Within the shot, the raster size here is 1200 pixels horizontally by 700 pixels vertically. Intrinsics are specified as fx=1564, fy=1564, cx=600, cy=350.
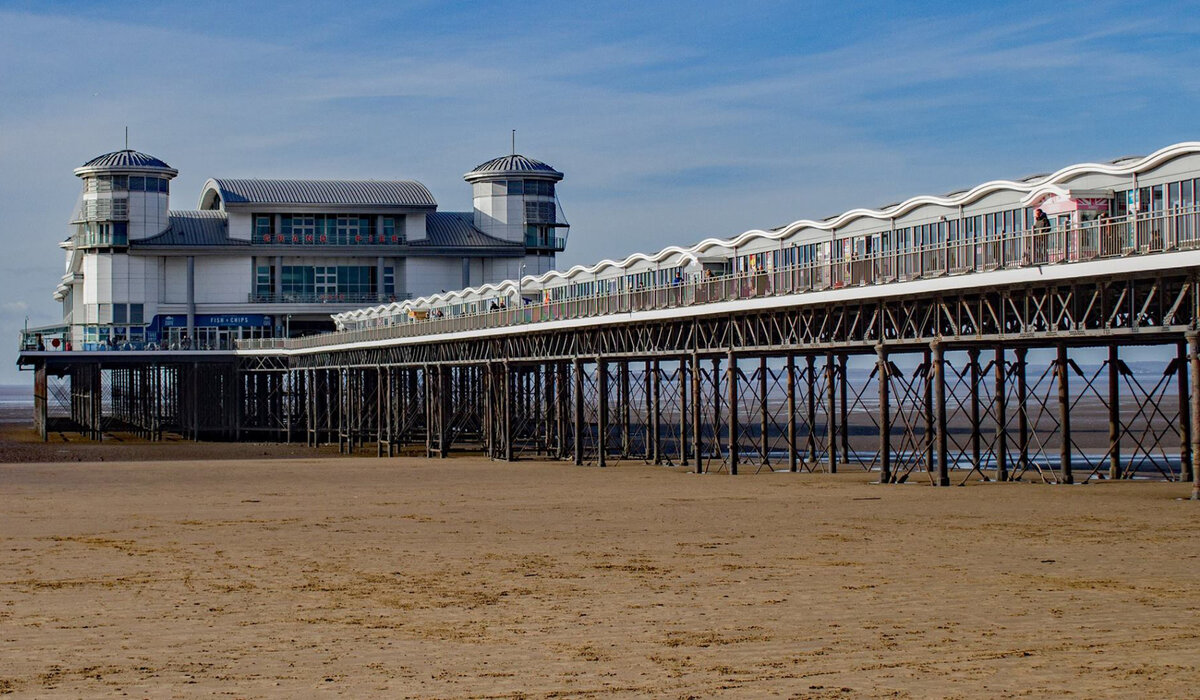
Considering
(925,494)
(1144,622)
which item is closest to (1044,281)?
(925,494)

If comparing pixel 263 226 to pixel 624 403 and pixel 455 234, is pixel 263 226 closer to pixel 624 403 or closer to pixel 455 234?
pixel 455 234

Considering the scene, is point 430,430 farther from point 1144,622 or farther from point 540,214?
point 1144,622

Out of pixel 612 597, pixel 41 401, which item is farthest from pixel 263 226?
pixel 612 597

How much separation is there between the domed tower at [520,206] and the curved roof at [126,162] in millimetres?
18287

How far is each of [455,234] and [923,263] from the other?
6513 centimetres

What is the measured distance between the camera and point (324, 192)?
92.9 m

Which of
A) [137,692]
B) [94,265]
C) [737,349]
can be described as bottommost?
[137,692]

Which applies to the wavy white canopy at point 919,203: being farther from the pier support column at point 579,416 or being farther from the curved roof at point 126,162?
the curved roof at point 126,162

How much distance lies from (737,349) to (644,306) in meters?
4.57

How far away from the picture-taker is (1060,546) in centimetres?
2050

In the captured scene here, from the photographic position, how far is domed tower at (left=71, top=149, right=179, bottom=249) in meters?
89.1

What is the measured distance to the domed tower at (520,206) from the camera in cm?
9456

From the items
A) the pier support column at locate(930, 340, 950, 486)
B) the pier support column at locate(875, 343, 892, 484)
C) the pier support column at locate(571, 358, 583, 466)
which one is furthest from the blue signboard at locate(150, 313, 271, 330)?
the pier support column at locate(930, 340, 950, 486)

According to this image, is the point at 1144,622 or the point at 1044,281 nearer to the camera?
the point at 1144,622
